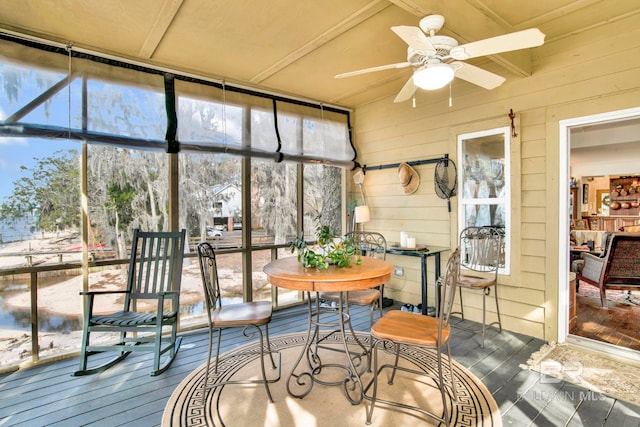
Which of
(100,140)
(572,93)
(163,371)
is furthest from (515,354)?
(100,140)

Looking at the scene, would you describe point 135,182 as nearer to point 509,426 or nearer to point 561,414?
point 509,426

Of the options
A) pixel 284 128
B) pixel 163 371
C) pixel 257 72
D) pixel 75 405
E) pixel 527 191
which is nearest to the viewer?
pixel 75 405

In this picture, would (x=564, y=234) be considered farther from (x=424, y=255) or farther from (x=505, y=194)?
(x=424, y=255)

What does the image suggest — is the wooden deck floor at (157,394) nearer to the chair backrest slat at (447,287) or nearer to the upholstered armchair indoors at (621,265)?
the chair backrest slat at (447,287)

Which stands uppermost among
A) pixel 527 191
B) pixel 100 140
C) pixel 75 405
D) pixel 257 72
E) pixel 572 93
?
pixel 257 72

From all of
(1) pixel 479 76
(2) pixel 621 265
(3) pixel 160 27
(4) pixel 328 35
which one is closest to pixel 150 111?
(3) pixel 160 27

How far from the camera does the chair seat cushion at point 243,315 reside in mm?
2248

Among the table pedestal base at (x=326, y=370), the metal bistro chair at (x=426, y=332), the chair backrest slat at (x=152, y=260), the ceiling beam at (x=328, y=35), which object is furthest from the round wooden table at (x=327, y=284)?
the ceiling beam at (x=328, y=35)

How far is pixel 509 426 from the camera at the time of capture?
6.37 feet

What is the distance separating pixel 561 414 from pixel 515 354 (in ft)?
2.70

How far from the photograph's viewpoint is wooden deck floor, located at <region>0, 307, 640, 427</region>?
2035 millimetres

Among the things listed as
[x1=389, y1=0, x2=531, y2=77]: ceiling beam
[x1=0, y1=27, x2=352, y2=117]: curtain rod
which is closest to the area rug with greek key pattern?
[x1=389, y1=0, x2=531, y2=77]: ceiling beam

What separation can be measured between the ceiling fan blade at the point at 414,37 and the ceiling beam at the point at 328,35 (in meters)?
0.66

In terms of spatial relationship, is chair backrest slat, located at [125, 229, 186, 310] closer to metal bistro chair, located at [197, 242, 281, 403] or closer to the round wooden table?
metal bistro chair, located at [197, 242, 281, 403]
